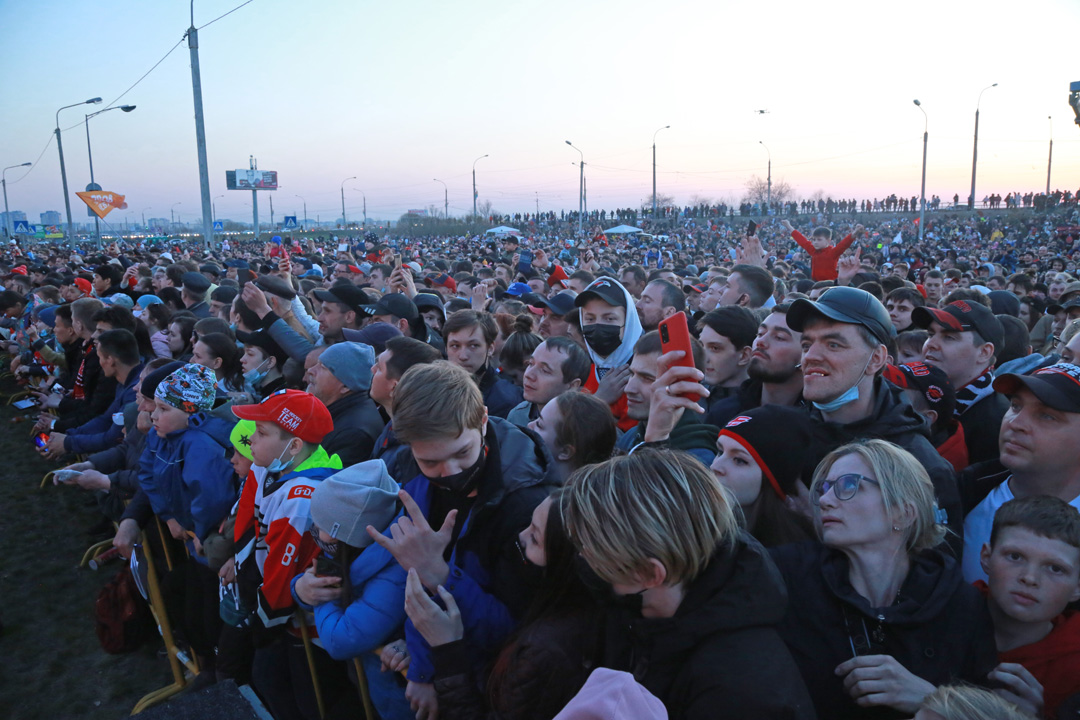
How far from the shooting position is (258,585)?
9.87 feet

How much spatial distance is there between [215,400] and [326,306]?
235 centimetres

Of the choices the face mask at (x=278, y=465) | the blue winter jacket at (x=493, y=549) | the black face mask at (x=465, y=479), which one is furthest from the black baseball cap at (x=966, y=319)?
the face mask at (x=278, y=465)

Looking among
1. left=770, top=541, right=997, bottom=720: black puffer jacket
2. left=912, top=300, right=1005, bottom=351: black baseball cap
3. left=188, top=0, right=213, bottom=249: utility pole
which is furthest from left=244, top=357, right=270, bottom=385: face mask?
left=188, top=0, right=213, bottom=249: utility pole

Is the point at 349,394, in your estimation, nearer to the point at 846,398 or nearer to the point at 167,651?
the point at 167,651

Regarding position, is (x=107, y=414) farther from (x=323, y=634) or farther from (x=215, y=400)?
(x=323, y=634)

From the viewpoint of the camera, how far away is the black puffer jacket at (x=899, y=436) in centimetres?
246

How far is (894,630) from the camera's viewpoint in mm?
1913

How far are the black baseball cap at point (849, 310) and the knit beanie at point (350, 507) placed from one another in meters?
2.05

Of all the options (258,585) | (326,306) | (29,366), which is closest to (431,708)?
(258,585)

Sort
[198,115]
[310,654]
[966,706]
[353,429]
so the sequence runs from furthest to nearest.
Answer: [198,115]
[353,429]
[310,654]
[966,706]

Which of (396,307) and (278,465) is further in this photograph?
(396,307)

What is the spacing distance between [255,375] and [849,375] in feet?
14.7

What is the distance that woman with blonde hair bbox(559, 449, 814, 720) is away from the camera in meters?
1.60

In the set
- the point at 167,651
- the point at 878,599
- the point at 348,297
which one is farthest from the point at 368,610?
the point at 348,297
